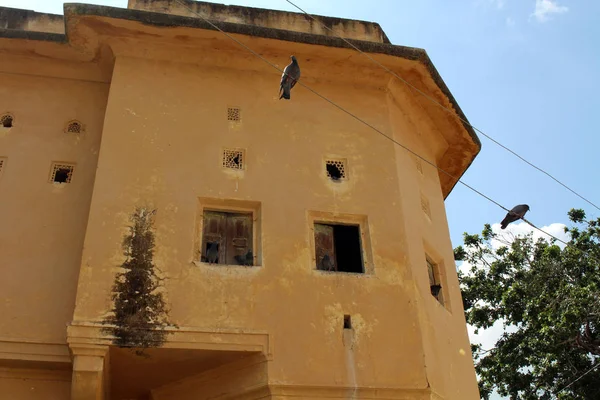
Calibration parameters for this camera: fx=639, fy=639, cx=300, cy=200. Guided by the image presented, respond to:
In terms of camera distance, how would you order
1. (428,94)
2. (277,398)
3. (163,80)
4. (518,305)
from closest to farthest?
(277,398) → (163,80) → (428,94) → (518,305)

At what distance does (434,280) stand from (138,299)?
4.73 metres

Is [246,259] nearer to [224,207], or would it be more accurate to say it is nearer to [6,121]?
[224,207]

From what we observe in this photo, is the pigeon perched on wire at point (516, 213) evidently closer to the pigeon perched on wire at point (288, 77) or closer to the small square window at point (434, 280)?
the small square window at point (434, 280)

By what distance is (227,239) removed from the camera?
334 inches

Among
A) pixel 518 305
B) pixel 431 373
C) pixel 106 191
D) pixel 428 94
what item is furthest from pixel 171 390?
pixel 518 305

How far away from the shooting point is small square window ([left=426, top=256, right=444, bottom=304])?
975 cm

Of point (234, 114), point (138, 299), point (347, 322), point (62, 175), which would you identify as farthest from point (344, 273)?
point (62, 175)

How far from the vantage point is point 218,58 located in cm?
983

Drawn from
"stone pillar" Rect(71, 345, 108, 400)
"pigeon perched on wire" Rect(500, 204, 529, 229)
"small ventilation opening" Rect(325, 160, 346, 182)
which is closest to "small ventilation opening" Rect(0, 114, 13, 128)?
"stone pillar" Rect(71, 345, 108, 400)

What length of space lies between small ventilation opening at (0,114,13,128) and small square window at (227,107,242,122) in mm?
3235

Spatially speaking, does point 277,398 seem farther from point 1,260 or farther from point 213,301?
point 1,260

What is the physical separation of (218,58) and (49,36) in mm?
2535

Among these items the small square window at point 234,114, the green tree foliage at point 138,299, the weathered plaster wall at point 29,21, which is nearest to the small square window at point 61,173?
the green tree foliage at point 138,299

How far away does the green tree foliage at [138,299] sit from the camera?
7258 mm
